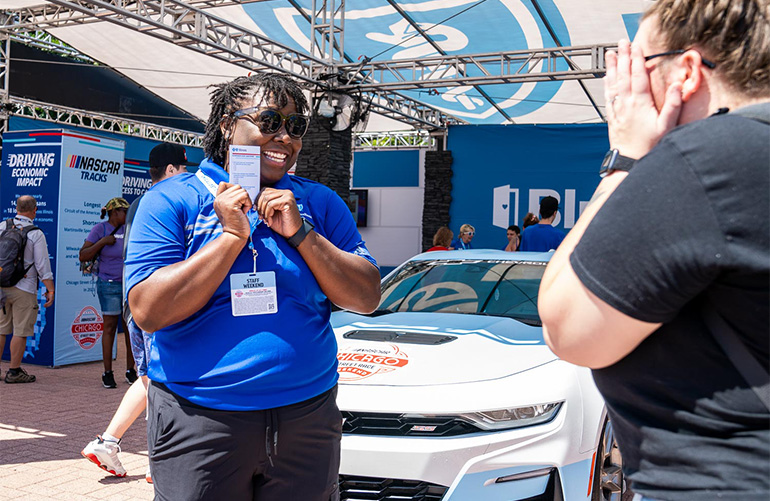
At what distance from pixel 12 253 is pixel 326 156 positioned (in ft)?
24.8

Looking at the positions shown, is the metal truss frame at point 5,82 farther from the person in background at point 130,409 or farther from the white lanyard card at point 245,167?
the white lanyard card at point 245,167

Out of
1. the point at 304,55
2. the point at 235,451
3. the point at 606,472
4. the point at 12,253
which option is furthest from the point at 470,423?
the point at 304,55

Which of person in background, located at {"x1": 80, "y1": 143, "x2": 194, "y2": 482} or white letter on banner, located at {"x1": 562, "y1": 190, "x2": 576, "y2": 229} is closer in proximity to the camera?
person in background, located at {"x1": 80, "y1": 143, "x2": 194, "y2": 482}

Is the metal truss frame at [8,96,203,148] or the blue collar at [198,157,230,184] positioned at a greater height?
the metal truss frame at [8,96,203,148]

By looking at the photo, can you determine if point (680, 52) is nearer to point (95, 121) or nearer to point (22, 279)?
point (22, 279)

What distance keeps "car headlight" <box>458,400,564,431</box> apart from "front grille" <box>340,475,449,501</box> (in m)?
0.33

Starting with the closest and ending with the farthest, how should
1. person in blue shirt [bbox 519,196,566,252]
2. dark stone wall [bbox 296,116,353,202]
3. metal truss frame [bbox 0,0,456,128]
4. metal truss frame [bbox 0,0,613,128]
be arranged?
person in blue shirt [bbox 519,196,566,252]
metal truss frame [bbox 0,0,456,128]
metal truss frame [bbox 0,0,613,128]
dark stone wall [bbox 296,116,353,202]

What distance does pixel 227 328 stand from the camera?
181 cm

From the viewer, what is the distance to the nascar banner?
27.0 ft

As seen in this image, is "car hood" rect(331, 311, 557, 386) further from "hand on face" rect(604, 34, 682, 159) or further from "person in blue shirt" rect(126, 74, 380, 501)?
"hand on face" rect(604, 34, 682, 159)

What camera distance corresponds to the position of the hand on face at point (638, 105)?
108 centimetres

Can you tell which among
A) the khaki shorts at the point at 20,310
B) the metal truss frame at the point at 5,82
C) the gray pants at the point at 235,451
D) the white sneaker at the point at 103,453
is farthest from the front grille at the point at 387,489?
the metal truss frame at the point at 5,82

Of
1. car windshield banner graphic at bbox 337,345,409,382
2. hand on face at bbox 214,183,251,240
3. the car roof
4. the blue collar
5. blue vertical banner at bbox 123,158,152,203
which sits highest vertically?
blue vertical banner at bbox 123,158,152,203

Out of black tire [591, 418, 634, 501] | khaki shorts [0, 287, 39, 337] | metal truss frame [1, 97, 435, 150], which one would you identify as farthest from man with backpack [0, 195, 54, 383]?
metal truss frame [1, 97, 435, 150]
